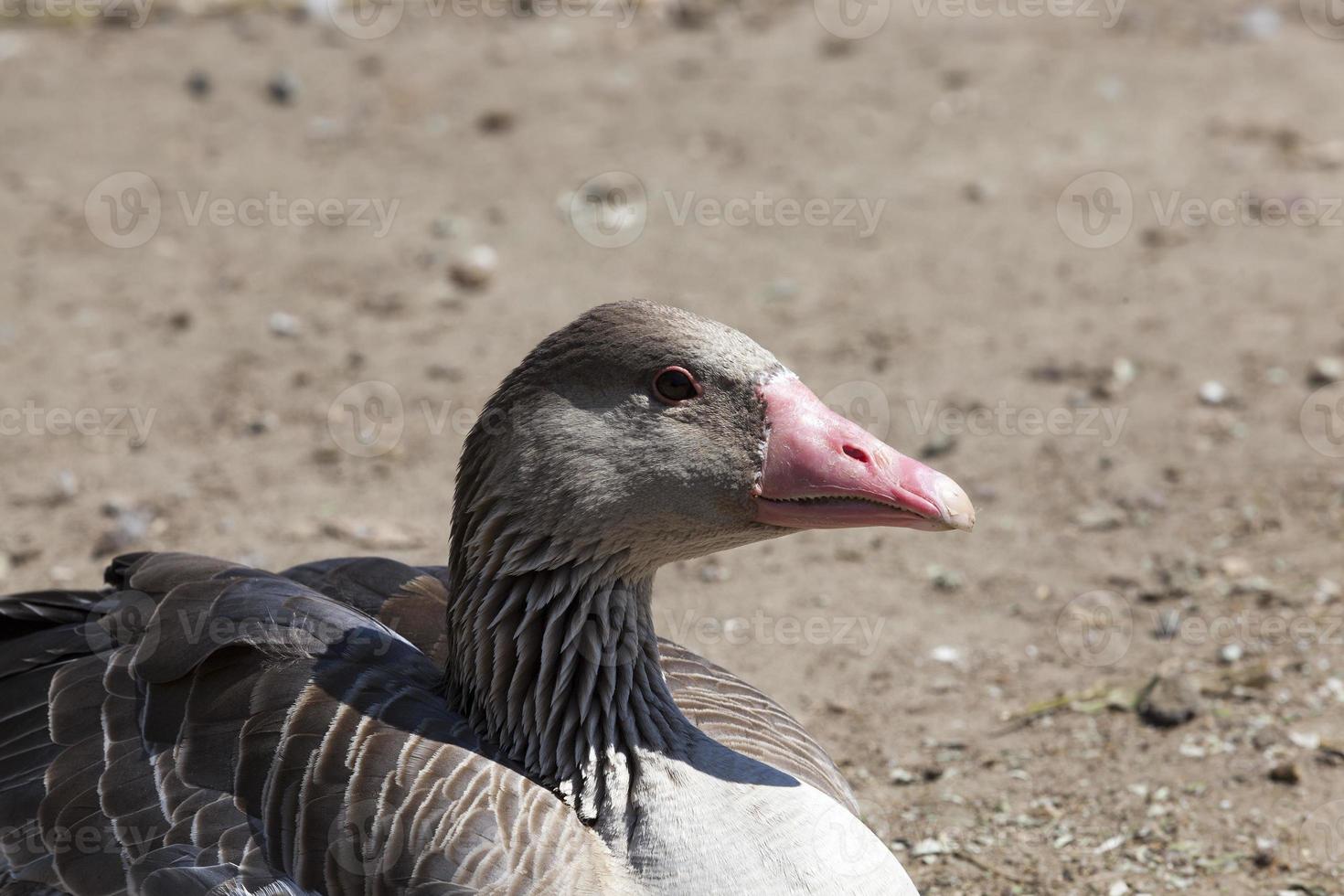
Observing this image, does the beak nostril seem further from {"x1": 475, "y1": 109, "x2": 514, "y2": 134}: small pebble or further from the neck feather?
{"x1": 475, "y1": 109, "x2": 514, "y2": 134}: small pebble

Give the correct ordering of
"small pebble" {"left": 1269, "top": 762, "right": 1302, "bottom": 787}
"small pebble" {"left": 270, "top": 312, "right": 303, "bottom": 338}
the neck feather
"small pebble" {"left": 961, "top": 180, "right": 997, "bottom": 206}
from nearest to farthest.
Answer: the neck feather → "small pebble" {"left": 1269, "top": 762, "right": 1302, "bottom": 787} → "small pebble" {"left": 270, "top": 312, "right": 303, "bottom": 338} → "small pebble" {"left": 961, "top": 180, "right": 997, "bottom": 206}

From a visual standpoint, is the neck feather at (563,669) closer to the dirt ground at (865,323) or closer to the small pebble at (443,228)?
the dirt ground at (865,323)

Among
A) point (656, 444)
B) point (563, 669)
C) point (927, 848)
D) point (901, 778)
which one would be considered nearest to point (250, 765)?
point (563, 669)

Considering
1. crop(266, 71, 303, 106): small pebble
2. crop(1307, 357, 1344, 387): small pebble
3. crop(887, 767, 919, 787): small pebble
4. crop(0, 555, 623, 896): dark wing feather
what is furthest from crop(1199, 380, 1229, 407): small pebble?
crop(266, 71, 303, 106): small pebble

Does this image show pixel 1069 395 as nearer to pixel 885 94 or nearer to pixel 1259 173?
pixel 1259 173

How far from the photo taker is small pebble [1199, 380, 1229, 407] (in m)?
→ 7.41

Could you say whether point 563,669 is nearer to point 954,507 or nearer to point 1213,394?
point 954,507

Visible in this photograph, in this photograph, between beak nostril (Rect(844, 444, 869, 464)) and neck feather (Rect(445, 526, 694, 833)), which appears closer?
beak nostril (Rect(844, 444, 869, 464))

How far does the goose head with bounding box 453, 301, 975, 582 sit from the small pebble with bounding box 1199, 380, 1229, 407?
14.4 ft

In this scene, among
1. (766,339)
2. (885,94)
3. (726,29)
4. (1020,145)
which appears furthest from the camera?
(726,29)

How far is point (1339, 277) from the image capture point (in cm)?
829

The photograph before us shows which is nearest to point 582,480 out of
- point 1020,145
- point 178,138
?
point 1020,145

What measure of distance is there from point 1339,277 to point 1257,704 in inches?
152

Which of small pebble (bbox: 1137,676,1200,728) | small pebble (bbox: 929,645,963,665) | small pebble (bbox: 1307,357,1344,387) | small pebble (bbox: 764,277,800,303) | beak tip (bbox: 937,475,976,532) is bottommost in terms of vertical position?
small pebble (bbox: 929,645,963,665)
